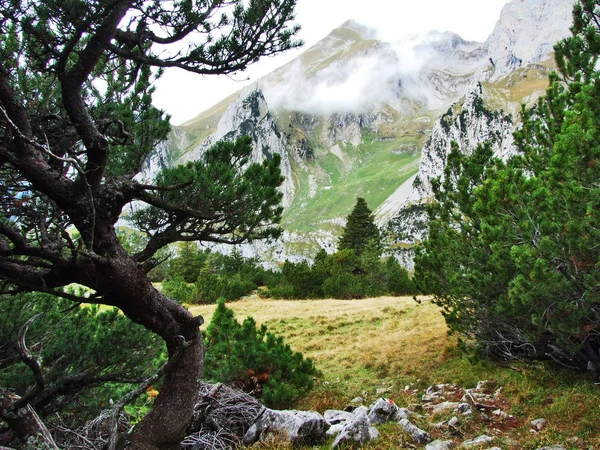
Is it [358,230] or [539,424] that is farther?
[358,230]

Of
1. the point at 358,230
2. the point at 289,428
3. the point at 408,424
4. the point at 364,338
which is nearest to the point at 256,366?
the point at 289,428

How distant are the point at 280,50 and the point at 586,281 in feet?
16.0

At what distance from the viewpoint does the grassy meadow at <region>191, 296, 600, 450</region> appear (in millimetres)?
5172

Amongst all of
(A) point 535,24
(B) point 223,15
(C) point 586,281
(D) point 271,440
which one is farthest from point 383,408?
A: (A) point 535,24

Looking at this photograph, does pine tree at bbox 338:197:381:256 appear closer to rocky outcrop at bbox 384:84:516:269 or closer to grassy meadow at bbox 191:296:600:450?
grassy meadow at bbox 191:296:600:450

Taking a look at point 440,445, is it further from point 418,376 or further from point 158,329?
point 418,376

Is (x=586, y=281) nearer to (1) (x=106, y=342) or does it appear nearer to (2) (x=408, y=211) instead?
(1) (x=106, y=342)

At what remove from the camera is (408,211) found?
13175 cm

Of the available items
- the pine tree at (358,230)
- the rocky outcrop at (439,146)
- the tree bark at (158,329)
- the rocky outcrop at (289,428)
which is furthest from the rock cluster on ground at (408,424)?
the rocky outcrop at (439,146)

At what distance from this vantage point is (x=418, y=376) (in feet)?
29.8

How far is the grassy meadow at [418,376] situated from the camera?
5.17 m

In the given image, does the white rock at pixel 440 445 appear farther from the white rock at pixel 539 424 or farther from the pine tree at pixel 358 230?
the pine tree at pixel 358 230

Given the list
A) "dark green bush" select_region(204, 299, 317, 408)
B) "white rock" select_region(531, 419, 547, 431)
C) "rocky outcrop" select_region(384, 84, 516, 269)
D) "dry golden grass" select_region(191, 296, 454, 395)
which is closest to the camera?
"white rock" select_region(531, 419, 547, 431)

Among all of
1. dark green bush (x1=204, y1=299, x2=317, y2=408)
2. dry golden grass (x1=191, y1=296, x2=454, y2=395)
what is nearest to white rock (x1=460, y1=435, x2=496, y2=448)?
dark green bush (x1=204, y1=299, x2=317, y2=408)
